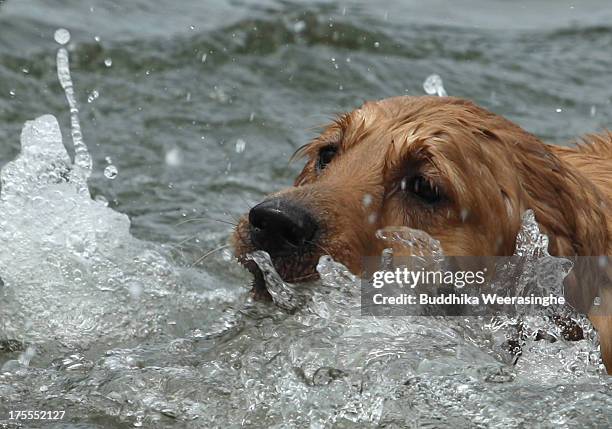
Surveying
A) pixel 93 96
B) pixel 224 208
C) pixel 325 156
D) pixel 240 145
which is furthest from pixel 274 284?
pixel 93 96

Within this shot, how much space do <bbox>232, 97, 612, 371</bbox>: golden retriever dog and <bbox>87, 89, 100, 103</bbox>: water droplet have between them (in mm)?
4379

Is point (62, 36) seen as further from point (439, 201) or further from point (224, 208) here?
point (439, 201)

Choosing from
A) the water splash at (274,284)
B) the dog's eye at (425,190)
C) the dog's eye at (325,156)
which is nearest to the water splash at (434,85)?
the dog's eye at (325,156)

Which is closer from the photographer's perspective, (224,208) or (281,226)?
(281,226)

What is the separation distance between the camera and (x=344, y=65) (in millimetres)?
9922

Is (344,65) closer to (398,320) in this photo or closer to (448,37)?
(448,37)

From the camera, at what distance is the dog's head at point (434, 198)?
4449 mm

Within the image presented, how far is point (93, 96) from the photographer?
29.4 feet

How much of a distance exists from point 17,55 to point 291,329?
16.6 feet

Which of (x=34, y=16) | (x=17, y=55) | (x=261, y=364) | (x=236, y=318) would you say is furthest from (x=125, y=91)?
(x=261, y=364)

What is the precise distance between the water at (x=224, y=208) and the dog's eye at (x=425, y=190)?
450 millimetres

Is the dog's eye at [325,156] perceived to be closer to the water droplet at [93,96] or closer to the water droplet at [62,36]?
the water droplet at [93,96]

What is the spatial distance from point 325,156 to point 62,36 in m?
5.02

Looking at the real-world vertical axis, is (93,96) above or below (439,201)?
above
